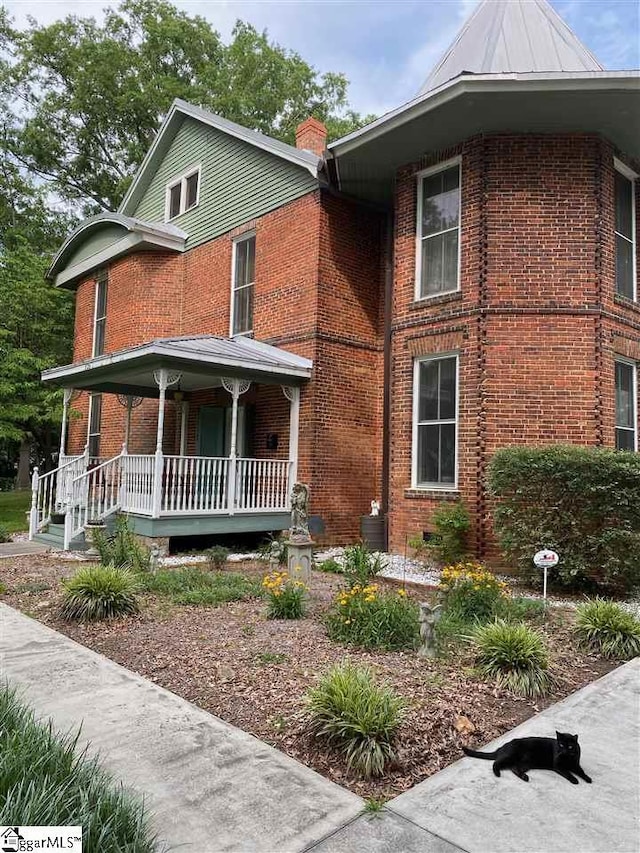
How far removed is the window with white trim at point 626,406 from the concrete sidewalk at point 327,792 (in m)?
6.39

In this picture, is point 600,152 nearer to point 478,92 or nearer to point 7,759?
point 478,92

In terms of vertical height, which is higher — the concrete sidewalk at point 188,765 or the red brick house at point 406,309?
the red brick house at point 406,309

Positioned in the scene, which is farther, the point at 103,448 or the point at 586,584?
the point at 103,448

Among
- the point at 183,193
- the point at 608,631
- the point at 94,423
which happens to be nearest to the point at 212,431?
the point at 94,423

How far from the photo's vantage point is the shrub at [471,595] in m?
5.90

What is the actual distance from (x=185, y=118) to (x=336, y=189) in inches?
249

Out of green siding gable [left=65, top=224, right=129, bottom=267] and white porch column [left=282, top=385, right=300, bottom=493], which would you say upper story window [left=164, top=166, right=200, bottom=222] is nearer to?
green siding gable [left=65, top=224, right=129, bottom=267]

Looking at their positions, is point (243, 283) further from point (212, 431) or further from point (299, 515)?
point (299, 515)

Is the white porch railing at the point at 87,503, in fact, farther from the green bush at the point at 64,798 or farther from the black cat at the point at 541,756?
the black cat at the point at 541,756

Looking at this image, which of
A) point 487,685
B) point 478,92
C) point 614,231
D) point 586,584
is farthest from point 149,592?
point 614,231

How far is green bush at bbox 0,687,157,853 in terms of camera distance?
2.21 metres

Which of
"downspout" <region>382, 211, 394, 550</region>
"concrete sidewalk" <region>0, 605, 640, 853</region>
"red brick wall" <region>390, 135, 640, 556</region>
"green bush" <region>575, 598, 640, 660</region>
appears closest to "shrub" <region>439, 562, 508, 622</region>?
"green bush" <region>575, 598, 640, 660</region>

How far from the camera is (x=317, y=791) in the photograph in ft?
9.73

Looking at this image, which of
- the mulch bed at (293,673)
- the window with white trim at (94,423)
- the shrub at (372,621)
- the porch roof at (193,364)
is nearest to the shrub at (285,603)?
the mulch bed at (293,673)
